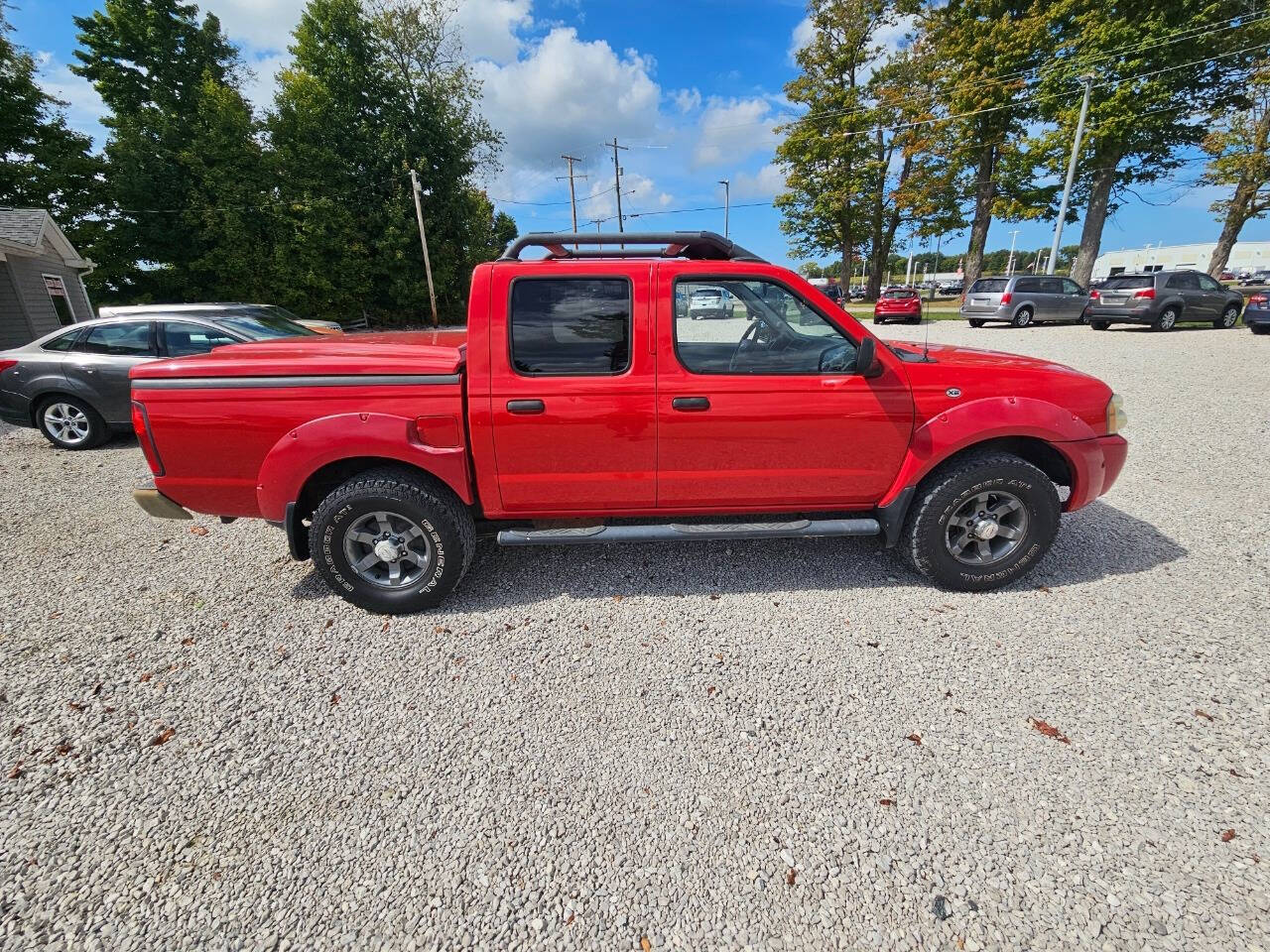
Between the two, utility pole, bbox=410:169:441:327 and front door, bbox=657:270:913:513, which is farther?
utility pole, bbox=410:169:441:327

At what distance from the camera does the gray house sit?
1334cm

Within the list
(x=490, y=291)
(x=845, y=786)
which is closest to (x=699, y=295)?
(x=490, y=291)

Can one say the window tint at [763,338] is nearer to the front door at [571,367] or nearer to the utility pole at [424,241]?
the front door at [571,367]

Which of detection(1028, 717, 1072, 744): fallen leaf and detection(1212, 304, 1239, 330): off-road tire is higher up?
detection(1212, 304, 1239, 330): off-road tire

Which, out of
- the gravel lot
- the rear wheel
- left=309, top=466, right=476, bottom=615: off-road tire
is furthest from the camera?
the rear wheel

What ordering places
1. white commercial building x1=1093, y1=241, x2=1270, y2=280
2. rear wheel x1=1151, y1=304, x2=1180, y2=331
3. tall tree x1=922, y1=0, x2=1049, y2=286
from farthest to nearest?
white commercial building x1=1093, y1=241, x2=1270, y2=280 → tall tree x1=922, y1=0, x2=1049, y2=286 → rear wheel x1=1151, y1=304, x2=1180, y2=331

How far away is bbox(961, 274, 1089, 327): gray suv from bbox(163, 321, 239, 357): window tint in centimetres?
2028

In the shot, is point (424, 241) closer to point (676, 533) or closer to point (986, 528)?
point (676, 533)

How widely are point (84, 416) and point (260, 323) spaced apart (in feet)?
7.19

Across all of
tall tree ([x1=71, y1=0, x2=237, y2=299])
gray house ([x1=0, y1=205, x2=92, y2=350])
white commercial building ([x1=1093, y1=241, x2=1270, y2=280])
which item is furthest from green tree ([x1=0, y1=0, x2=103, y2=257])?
white commercial building ([x1=1093, y1=241, x2=1270, y2=280])

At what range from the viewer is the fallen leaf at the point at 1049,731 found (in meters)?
2.16

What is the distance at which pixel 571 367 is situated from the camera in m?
2.86

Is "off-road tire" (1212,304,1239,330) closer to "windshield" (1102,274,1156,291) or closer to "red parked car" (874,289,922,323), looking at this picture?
"windshield" (1102,274,1156,291)

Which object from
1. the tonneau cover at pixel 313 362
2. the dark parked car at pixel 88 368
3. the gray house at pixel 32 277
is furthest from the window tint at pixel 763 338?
the gray house at pixel 32 277
